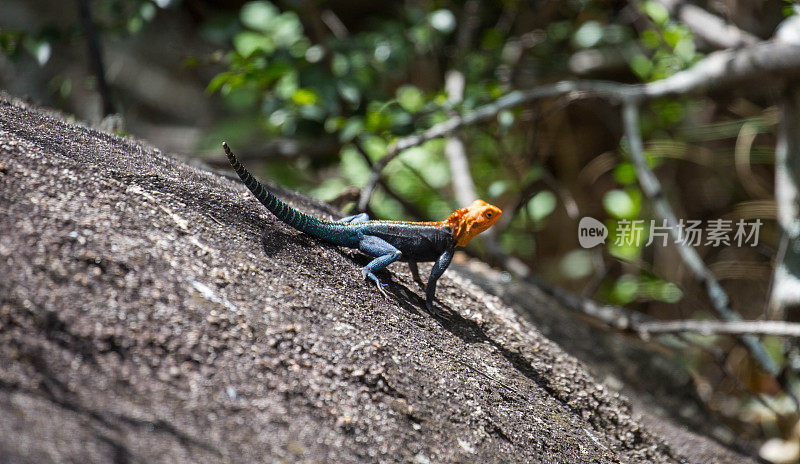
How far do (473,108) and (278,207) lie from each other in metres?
2.67

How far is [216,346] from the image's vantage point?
2.28 meters

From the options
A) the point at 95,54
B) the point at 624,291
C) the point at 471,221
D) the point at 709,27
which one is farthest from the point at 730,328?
the point at 95,54

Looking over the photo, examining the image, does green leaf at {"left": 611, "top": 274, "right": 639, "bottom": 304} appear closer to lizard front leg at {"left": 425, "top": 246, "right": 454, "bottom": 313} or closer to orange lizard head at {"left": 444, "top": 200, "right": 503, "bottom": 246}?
orange lizard head at {"left": 444, "top": 200, "right": 503, "bottom": 246}

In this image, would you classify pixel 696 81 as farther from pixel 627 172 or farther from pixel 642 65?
pixel 642 65

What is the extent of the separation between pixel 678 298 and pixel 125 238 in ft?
19.4

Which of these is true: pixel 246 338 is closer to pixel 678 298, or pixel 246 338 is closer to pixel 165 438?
pixel 165 438

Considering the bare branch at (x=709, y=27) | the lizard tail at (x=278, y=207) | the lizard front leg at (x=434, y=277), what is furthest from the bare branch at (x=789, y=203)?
the lizard tail at (x=278, y=207)

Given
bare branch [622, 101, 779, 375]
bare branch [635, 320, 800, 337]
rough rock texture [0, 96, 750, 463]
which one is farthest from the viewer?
bare branch [622, 101, 779, 375]

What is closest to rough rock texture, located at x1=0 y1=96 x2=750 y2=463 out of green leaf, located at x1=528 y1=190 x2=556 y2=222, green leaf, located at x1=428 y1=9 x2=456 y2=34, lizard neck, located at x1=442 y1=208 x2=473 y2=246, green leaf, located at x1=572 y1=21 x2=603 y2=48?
lizard neck, located at x1=442 y1=208 x2=473 y2=246

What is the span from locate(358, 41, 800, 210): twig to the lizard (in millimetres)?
1311

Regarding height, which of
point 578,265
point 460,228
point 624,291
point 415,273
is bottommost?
point 415,273

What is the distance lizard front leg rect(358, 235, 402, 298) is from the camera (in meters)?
3.17

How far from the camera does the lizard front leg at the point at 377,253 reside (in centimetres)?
317

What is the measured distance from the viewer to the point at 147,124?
8.58 metres
